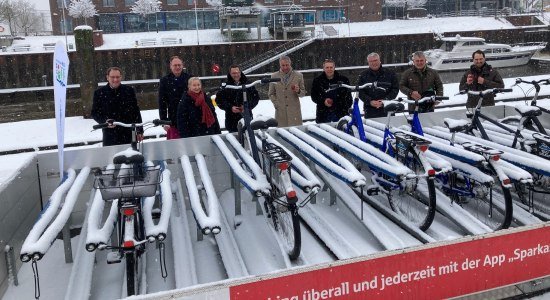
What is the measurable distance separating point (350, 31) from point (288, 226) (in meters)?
43.2

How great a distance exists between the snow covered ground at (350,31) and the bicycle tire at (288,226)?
35979mm

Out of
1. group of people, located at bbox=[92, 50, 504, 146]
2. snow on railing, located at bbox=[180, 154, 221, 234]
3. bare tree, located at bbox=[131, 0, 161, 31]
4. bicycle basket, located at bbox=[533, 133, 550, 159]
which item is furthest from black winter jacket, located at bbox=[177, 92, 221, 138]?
bare tree, located at bbox=[131, 0, 161, 31]

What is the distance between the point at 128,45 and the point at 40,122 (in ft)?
93.2

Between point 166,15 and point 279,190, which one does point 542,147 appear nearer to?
point 279,190

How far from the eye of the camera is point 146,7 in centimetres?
4638

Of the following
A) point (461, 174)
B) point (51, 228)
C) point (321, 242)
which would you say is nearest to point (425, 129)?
point (461, 174)

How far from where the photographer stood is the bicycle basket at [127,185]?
134 inches

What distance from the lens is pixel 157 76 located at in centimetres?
3231

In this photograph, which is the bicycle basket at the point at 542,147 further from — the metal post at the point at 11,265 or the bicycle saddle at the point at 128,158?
the metal post at the point at 11,265

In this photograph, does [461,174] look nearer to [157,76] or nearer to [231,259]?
[231,259]

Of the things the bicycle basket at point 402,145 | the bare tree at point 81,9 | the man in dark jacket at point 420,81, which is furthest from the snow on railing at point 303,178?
the bare tree at point 81,9

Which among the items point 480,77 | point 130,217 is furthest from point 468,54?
point 130,217

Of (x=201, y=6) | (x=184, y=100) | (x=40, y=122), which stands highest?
(x=201, y=6)

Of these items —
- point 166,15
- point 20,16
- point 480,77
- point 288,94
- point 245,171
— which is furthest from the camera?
point 20,16
